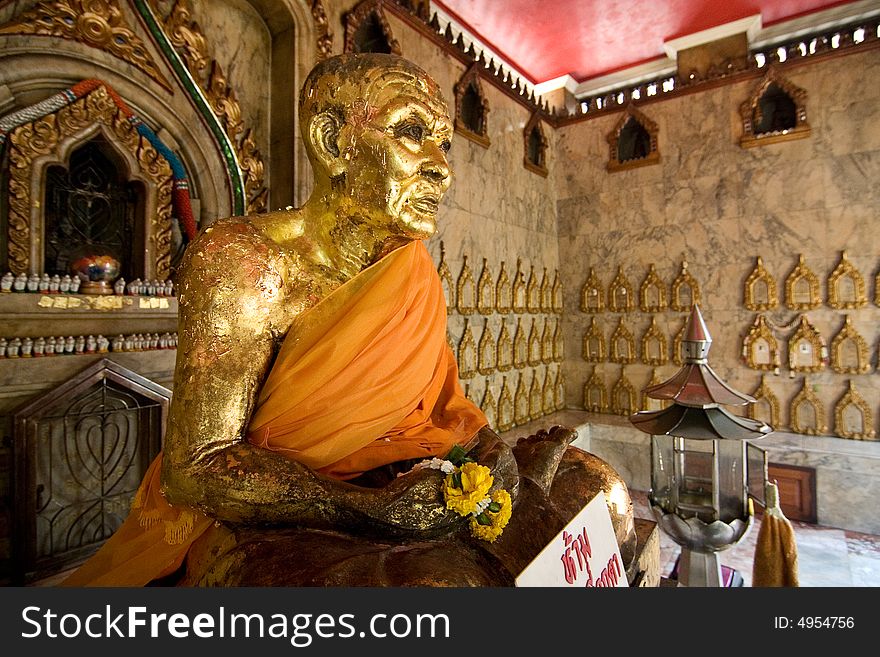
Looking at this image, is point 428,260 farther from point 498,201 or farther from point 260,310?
point 498,201

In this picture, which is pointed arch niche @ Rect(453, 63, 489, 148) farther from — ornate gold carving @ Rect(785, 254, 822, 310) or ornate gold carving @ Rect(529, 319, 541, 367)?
ornate gold carving @ Rect(785, 254, 822, 310)

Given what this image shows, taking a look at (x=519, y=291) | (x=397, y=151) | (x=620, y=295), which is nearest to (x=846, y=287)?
(x=620, y=295)

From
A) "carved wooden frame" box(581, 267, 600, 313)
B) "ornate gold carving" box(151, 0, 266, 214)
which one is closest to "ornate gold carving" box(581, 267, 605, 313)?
"carved wooden frame" box(581, 267, 600, 313)

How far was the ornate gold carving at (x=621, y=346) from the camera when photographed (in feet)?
20.9

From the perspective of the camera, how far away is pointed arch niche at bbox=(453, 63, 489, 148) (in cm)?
515

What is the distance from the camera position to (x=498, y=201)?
18.8 feet

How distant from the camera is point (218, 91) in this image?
3219 mm

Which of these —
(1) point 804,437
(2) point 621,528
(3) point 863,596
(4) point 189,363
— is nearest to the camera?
(3) point 863,596

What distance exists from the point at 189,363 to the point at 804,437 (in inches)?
250

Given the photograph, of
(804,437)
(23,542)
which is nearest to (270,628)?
(23,542)

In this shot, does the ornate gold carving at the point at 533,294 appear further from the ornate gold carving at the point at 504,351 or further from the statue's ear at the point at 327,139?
the statue's ear at the point at 327,139

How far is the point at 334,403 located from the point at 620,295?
592cm

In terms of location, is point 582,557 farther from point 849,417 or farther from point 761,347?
point 849,417

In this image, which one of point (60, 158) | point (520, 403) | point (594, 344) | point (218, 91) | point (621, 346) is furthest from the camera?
point (594, 344)
